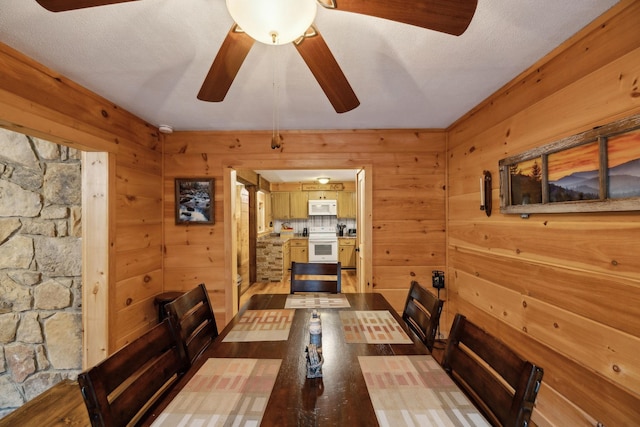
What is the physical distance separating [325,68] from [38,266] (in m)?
2.62

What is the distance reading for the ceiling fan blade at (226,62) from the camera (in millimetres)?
1080

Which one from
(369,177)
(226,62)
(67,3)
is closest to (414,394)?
(226,62)

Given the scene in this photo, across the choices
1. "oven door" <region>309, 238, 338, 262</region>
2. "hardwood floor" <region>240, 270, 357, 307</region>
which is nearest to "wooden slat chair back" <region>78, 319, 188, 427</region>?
"hardwood floor" <region>240, 270, 357, 307</region>

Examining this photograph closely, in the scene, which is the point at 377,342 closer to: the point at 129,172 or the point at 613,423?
the point at 613,423

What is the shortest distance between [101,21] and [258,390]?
5.60ft

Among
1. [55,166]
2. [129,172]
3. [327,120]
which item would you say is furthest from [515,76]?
[55,166]

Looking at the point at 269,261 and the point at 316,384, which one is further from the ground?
the point at 316,384

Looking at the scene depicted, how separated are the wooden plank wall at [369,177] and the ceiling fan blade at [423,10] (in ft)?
6.75

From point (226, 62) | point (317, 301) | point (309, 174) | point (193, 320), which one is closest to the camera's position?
point (226, 62)

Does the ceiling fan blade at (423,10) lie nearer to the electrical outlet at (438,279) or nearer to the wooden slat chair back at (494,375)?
the wooden slat chair back at (494,375)

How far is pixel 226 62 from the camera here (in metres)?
1.20

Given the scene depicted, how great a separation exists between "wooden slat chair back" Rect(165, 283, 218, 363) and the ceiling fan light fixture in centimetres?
116

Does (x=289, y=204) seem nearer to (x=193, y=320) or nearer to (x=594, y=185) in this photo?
(x=193, y=320)

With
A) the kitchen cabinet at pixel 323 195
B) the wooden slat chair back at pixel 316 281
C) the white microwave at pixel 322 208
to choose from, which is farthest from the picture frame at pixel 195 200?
the kitchen cabinet at pixel 323 195
